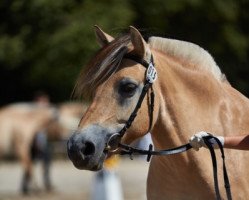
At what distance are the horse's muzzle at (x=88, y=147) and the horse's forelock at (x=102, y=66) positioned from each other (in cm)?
33

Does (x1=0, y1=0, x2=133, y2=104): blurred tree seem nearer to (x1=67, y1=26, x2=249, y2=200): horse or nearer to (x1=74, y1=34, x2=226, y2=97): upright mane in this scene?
(x1=74, y1=34, x2=226, y2=97): upright mane

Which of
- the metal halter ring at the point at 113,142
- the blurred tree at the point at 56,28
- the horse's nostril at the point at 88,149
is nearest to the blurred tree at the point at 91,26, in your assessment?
the blurred tree at the point at 56,28

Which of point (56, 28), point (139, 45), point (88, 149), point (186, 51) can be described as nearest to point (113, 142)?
point (88, 149)

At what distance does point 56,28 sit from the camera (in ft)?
38.1

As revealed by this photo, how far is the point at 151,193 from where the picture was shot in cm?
522

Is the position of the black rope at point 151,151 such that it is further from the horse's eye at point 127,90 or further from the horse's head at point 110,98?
the horse's eye at point 127,90

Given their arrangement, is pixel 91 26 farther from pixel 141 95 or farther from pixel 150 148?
pixel 141 95

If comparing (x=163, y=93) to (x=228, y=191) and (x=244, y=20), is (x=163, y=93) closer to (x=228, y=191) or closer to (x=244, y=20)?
(x=228, y=191)

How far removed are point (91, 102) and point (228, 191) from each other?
3.36 ft

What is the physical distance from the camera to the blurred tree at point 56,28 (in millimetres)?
10711

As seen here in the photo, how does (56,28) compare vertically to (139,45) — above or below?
below

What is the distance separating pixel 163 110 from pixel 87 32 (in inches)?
269

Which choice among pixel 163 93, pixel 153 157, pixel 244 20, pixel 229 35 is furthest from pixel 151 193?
pixel 229 35

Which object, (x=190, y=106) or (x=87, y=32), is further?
(x=87, y=32)
